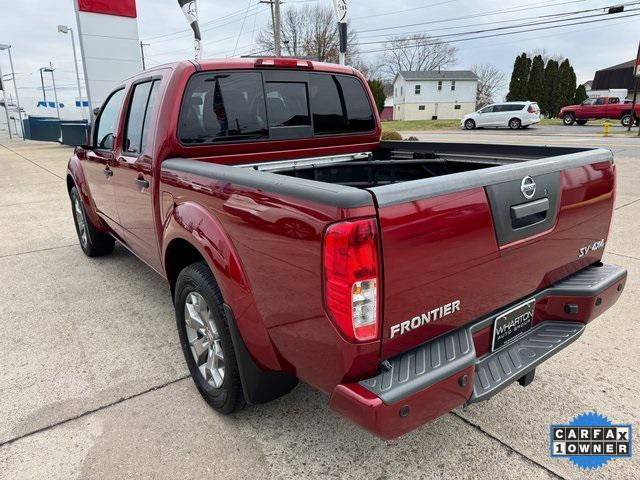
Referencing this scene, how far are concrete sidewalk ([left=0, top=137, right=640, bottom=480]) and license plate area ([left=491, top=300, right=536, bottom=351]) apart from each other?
585 millimetres

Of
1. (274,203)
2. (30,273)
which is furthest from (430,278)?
(30,273)

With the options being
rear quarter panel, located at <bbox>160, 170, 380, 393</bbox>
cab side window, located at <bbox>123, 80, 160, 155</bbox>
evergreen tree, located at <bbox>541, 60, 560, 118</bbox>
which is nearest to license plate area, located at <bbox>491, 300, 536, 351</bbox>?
rear quarter panel, located at <bbox>160, 170, 380, 393</bbox>

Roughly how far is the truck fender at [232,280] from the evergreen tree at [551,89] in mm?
50719

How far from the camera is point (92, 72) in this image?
16906mm

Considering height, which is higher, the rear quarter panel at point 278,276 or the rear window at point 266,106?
the rear window at point 266,106

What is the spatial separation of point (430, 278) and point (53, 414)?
2291 millimetres

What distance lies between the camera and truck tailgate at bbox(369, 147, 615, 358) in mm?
1658

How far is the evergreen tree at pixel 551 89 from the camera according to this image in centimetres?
4500

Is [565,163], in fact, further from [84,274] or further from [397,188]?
[84,274]

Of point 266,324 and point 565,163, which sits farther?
point 565,163

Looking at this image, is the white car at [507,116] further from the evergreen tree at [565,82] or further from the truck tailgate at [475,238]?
the truck tailgate at [475,238]

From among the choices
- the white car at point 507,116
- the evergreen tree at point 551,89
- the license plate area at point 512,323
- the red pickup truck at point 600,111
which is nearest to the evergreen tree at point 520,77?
the evergreen tree at point 551,89

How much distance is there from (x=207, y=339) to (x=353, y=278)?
1323 millimetres

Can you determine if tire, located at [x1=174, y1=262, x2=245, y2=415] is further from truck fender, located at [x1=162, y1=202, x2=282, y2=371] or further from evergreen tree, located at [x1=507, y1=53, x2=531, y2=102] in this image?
evergreen tree, located at [x1=507, y1=53, x2=531, y2=102]
